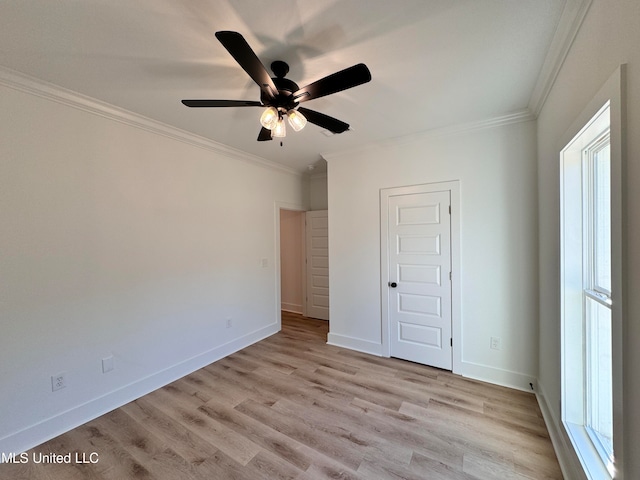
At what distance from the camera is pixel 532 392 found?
2.38 metres

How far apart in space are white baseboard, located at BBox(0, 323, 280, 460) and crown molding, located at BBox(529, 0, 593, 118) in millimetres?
3979

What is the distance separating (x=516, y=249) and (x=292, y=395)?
2.55 meters

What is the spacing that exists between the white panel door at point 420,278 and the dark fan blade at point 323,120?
55.7 inches

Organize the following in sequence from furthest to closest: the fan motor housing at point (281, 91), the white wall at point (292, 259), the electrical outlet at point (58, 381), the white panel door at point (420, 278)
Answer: the white wall at point (292, 259), the white panel door at point (420, 278), the electrical outlet at point (58, 381), the fan motor housing at point (281, 91)

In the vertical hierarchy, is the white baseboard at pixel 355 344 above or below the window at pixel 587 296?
below

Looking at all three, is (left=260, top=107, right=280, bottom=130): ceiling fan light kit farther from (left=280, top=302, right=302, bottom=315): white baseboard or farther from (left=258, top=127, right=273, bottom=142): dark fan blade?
(left=280, top=302, right=302, bottom=315): white baseboard

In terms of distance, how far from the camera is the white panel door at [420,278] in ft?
9.14

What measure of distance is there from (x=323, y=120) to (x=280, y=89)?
1.16ft

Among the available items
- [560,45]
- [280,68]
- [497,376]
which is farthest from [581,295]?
[280,68]

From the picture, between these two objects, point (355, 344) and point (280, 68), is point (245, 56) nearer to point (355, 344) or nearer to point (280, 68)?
point (280, 68)

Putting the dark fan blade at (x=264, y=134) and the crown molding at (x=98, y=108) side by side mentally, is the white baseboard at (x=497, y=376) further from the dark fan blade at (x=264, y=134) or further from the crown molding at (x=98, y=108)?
the crown molding at (x=98, y=108)

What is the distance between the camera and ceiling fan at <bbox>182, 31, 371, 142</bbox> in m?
1.21

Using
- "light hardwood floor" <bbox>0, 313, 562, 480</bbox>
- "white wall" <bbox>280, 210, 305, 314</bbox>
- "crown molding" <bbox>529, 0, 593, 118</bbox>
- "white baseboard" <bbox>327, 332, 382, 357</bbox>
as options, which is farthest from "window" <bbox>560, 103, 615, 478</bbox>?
"white wall" <bbox>280, 210, 305, 314</bbox>

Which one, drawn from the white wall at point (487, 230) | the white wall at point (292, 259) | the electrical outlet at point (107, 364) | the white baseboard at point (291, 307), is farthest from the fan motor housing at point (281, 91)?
the white baseboard at point (291, 307)
